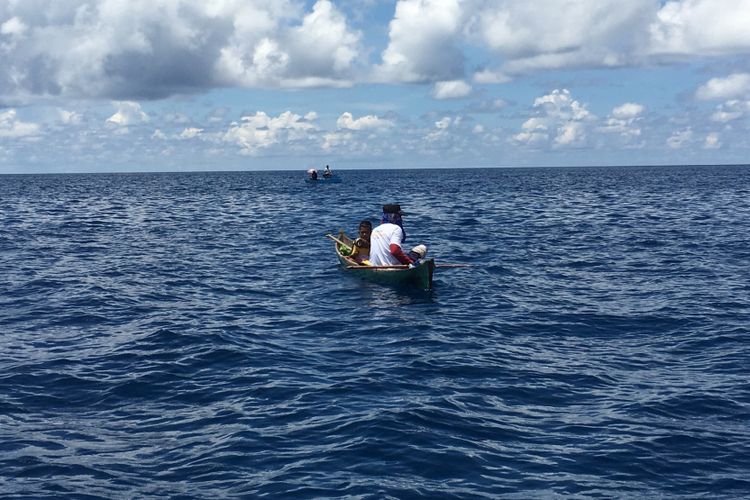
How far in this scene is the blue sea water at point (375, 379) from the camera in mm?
8594

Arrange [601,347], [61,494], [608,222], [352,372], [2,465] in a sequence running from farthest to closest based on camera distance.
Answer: [608,222] < [601,347] < [352,372] < [2,465] < [61,494]

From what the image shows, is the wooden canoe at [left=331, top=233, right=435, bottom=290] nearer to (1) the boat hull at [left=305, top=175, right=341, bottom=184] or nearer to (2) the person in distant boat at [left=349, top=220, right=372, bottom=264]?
(2) the person in distant boat at [left=349, top=220, right=372, bottom=264]

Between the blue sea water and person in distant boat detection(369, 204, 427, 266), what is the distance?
3.13ft

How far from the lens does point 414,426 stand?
10.0 meters

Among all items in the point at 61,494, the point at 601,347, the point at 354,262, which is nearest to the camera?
the point at 61,494

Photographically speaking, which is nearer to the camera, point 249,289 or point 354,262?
point 249,289

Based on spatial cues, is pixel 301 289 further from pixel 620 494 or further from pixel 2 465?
pixel 620 494

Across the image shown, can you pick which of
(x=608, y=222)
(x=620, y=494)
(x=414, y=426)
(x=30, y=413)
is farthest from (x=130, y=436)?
(x=608, y=222)

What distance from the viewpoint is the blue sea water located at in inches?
338

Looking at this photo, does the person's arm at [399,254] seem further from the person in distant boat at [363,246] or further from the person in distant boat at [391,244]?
the person in distant boat at [363,246]

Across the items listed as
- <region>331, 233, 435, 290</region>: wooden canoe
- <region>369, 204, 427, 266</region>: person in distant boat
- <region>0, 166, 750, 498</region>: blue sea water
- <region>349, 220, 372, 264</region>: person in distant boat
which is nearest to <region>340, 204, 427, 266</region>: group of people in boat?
<region>369, 204, 427, 266</region>: person in distant boat

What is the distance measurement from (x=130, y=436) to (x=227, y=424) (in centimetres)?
137

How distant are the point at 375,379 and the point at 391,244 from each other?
9.08 meters

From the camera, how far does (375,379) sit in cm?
1237
